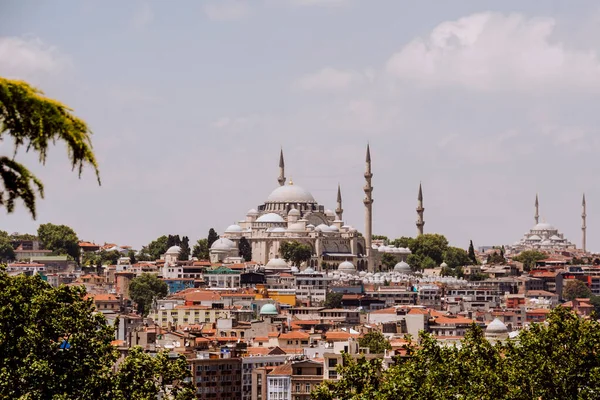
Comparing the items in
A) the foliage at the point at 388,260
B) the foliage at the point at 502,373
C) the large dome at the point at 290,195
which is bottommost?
the foliage at the point at 502,373

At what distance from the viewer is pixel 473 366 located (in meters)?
41.2

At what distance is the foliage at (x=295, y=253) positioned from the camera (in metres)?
143

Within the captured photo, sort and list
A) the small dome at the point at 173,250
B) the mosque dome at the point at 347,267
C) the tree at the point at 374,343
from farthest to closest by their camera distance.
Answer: the small dome at the point at 173,250 → the mosque dome at the point at 347,267 → the tree at the point at 374,343

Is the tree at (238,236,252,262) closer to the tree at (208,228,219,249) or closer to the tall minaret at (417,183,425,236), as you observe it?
the tree at (208,228,219,249)

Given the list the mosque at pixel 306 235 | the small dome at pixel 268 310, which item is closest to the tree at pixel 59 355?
the small dome at pixel 268 310

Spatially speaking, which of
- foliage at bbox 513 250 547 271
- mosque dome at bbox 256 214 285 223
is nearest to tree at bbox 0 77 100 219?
mosque dome at bbox 256 214 285 223

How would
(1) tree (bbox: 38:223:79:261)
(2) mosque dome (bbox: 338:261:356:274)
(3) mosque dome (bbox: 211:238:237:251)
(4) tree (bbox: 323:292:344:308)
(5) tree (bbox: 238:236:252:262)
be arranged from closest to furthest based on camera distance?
(4) tree (bbox: 323:292:344:308), (2) mosque dome (bbox: 338:261:356:274), (3) mosque dome (bbox: 211:238:237:251), (5) tree (bbox: 238:236:252:262), (1) tree (bbox: 38:223:79:261)

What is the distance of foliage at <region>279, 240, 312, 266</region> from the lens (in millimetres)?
142750

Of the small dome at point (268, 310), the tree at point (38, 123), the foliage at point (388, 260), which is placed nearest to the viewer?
the tree at point (38, 123)

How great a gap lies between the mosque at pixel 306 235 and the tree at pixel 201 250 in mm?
1936

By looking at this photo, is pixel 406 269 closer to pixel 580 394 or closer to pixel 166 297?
pixel 166 297

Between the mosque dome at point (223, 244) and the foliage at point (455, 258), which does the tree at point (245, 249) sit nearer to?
the mosque dome at point (223, 244)

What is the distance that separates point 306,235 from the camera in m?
148

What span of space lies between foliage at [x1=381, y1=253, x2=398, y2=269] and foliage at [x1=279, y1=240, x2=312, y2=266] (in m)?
11.9
